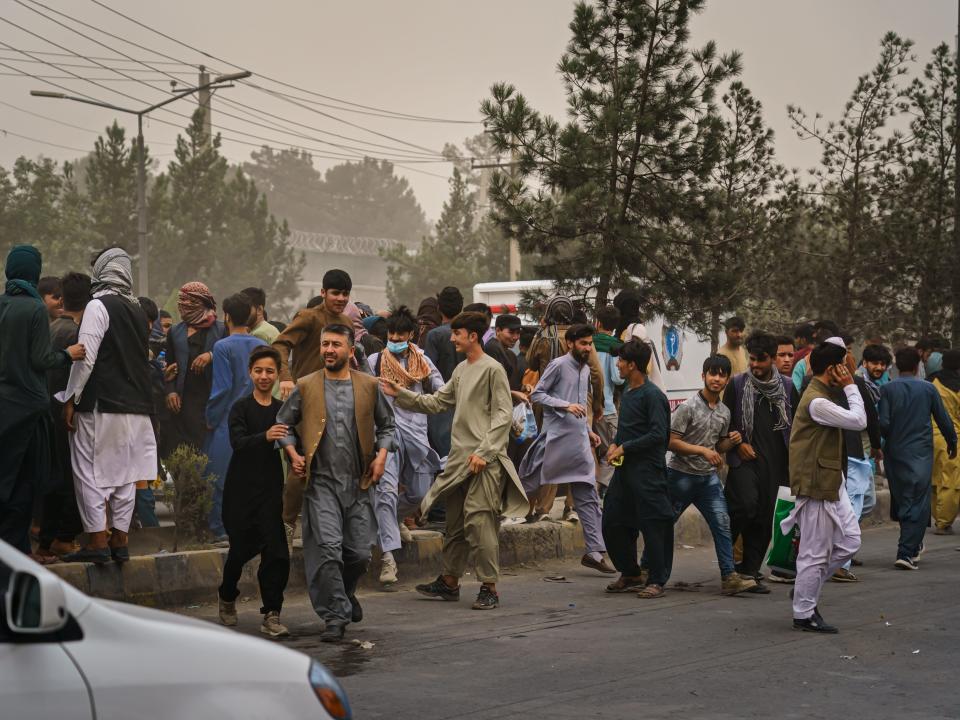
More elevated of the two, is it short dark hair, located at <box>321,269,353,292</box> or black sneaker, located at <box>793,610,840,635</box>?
short dark hair, located at <box>321,269,353,292</box>

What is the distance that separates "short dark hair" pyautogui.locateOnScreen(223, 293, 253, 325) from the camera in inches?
388

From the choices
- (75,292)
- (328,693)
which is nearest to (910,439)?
(75,292)

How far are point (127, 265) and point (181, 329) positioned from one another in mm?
2445

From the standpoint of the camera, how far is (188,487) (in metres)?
9.51

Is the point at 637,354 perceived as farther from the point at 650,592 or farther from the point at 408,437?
the point at 408,437

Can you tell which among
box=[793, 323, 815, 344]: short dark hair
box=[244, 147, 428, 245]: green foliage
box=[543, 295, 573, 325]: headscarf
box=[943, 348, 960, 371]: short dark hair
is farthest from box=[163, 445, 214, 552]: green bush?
box=[244, 147, 428, 245]: green foliage

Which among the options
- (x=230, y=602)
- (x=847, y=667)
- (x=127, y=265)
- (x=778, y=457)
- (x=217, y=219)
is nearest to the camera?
(x=847, y=667)

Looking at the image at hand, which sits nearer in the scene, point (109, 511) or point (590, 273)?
point (109, 511)

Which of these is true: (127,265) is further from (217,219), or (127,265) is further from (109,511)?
(217,219)

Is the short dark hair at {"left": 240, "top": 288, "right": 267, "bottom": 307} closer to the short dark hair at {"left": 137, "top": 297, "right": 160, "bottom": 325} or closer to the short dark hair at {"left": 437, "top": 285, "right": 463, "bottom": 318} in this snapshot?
the short dark hair at {"left": 137, "top": 297, "right": 160, "bottom": 325}

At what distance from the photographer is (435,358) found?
11.2 metres

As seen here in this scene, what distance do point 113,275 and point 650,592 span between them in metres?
4.11

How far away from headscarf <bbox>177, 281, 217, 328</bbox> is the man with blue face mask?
56.5 inches

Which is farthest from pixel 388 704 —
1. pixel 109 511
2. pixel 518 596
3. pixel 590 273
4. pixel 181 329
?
pixel 590 273
